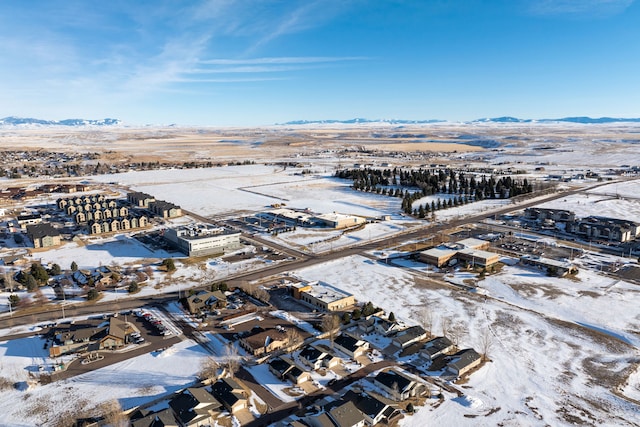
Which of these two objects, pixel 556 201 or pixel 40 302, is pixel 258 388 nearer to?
pixel 40 302

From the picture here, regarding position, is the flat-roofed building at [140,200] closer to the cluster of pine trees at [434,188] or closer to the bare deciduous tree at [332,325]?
the cluster of pine trees at [434,188]

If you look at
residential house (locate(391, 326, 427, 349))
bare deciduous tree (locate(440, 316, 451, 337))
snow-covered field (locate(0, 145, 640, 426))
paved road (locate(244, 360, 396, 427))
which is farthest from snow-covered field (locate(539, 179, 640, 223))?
paved road (locate(244, 360, 396, 427))

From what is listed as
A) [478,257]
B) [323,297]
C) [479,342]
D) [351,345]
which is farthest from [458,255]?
[351,345]

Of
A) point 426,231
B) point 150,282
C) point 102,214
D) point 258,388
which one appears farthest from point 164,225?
point 258,388

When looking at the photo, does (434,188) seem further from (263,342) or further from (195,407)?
(195,407)

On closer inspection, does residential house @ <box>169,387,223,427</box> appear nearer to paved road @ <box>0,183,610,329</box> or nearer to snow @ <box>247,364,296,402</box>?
snow @ <box>247,364,296,402</box>
